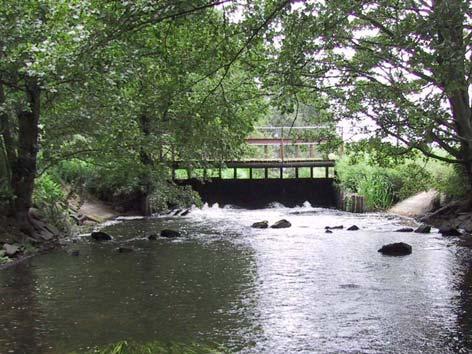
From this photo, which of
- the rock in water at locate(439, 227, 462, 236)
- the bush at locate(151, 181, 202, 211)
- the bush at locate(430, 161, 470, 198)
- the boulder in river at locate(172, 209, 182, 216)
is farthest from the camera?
the boulder in river at locate(172, 209, 182, 216)

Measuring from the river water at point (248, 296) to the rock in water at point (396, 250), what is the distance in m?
0.24

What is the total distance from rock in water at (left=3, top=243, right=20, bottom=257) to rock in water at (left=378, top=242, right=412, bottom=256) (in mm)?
7847

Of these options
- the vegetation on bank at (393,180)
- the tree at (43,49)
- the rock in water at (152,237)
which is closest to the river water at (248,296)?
the rock in water at (152,237)

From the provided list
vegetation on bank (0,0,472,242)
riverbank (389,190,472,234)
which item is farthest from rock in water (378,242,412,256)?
riverbank (389,190,472,234)

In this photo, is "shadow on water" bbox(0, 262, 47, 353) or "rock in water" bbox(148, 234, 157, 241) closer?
"shadow on water" bbox(0, 262, 47, 353)

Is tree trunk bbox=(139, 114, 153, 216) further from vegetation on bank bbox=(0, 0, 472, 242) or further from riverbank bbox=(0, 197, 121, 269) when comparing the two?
riverbank bbox=(0, 197, 121, 269)

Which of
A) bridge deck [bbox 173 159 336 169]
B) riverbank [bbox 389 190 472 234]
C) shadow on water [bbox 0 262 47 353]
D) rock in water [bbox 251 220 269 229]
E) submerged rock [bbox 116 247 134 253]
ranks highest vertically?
bridge deck [bbox 173 159 336 169]

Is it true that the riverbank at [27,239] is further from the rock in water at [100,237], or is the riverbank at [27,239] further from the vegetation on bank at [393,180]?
the vegetation on bank at [393,180]

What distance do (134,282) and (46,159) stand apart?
17.5 ft

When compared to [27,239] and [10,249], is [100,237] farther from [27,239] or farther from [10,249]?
[10,249]

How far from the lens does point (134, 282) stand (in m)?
9.24

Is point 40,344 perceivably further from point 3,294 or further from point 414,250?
point 414,250

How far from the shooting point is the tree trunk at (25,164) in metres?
12.2

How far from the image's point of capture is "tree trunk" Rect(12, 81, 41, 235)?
482 inches
